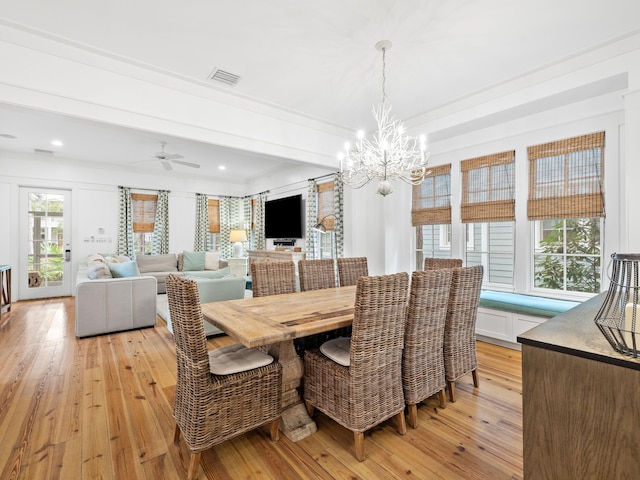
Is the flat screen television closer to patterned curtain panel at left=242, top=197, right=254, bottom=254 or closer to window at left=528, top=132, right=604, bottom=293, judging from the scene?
patterned curtain panel at left=242, top=197, right=254, bottom=254

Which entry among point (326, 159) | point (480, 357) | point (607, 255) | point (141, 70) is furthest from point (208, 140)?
point (607, 255)

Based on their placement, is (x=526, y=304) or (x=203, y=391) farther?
(x=526, y=304)

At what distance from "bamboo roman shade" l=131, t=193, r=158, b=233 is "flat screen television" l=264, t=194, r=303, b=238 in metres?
2.66

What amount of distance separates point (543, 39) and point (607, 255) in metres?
2.14

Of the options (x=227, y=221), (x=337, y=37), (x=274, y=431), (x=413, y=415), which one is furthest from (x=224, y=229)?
(x=413, y=415)

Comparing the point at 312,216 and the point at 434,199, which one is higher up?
the point at 434,199

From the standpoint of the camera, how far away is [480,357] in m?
3.29

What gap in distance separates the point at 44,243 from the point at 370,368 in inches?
289

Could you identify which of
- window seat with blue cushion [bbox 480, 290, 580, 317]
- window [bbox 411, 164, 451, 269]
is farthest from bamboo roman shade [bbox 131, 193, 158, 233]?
window seat with blue cushion [bbox 480, 290, 580, 317]

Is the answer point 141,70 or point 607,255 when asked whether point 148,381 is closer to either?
point 141,70

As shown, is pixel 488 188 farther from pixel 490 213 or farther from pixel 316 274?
pixel 316 274

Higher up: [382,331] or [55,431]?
[382,331]

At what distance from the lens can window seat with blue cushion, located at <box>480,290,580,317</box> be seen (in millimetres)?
3176

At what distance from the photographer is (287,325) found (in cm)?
187
